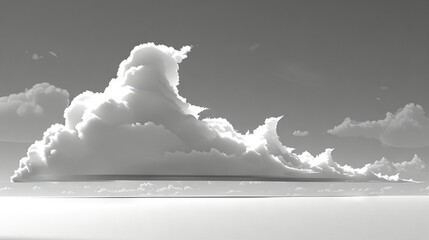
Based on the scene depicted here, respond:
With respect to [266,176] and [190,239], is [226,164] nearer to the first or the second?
[266,176]

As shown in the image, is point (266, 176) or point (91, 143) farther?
point (91, 143)

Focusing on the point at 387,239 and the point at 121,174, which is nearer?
the point at 121,174

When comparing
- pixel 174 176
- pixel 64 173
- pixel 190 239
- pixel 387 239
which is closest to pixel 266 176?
pixel 174 176

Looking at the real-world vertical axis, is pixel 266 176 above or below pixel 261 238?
above

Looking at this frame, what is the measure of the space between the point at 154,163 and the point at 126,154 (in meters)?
7.20

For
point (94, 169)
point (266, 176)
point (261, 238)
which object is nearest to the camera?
point (266, 176)

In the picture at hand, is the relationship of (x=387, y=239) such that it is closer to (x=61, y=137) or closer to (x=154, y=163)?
(x=154, y=163)

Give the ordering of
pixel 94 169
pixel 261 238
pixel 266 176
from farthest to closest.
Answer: pixel 261 238
pixel 94 169
pixel 266 176

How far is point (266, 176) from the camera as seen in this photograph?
10169 centimetres

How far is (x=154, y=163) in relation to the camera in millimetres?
105688

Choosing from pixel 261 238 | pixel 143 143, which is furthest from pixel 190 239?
pixel 143 143

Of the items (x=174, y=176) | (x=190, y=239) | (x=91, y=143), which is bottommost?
(x=190, y=239)

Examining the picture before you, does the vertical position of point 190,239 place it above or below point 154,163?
below

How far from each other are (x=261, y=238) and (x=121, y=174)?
3733 cm
